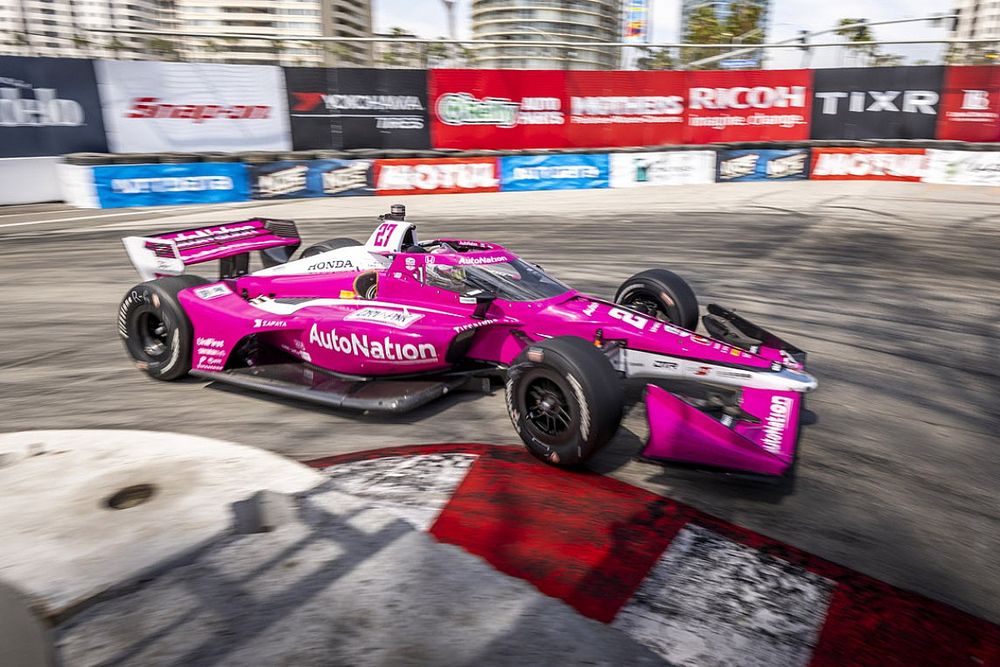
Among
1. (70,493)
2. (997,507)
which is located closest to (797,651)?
(997,507)

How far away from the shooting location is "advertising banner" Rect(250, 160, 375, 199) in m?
17.8

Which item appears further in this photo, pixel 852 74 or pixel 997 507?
pixel 852 74

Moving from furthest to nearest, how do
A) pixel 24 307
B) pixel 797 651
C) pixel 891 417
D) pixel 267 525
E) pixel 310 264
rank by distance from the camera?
1. pixel 24 307
2. pixel 310 264
3. pixel 891 417
4. pixel 267 525
5. pixel 797 651

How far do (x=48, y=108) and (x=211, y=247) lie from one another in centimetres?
1366

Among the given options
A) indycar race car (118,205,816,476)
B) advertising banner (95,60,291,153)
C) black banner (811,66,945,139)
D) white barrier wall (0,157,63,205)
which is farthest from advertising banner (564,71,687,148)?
indycar race car (118,205,816,476)

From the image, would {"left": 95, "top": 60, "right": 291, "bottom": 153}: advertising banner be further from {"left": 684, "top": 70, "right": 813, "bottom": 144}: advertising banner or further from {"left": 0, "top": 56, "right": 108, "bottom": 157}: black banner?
{"left": 684, "top": 70, "right": 813, "bottom": 144}: advertising banner

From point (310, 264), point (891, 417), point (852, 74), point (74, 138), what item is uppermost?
point (852, 74)

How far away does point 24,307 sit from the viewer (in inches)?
339

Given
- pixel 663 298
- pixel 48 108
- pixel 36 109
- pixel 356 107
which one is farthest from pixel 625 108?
pixel 663 298

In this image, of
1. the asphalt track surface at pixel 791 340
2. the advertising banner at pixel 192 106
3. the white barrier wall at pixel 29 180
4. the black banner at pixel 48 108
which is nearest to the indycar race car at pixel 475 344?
the asphalt track surface at pixel 791 340

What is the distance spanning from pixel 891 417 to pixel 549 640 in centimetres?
376

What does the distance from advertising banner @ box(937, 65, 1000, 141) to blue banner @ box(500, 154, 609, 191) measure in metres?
10.1

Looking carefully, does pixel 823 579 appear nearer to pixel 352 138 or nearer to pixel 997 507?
pixel 997 507

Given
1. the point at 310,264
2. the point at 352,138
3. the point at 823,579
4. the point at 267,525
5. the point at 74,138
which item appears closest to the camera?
the point at 823,579
